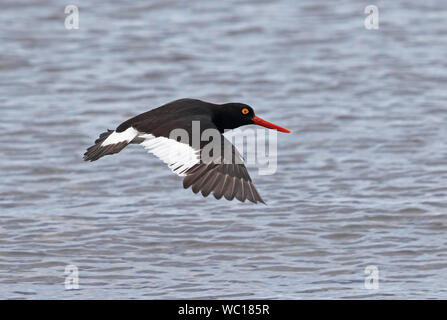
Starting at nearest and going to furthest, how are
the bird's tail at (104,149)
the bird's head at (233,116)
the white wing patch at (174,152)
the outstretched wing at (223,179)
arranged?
the outstretched wing at (223,179)
the white wing patch at (174,152)
the bird's tail at (104,149)
the bird's head at (233,116)

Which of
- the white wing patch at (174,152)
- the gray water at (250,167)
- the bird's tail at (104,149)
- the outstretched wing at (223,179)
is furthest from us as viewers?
the gray water at (250,167)

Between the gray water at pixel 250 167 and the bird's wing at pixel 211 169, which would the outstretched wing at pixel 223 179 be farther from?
the gray water at pixel 250 167

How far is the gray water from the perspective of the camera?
7785 mm

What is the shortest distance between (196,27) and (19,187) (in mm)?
6122

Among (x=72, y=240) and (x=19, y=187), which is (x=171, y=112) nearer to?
(x=72, y=240)

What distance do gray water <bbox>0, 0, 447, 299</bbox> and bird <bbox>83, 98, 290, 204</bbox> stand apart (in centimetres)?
99

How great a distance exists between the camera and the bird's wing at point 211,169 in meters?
6.54

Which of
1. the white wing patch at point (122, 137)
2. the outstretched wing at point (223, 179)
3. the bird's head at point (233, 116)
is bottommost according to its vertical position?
the outstretched wing at point (223, 179)

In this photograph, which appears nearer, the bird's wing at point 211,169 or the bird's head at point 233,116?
the bird's wing at point 211,169

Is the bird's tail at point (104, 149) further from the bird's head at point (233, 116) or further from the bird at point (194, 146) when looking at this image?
the bird's head at point (233, 116)

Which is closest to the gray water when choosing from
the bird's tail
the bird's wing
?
the bird's tail

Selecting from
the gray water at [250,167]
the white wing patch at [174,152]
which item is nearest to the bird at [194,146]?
the white wing patch at [174,152]

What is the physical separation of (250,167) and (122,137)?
312 centimetres

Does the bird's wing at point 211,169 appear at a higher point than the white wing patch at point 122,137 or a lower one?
lower
